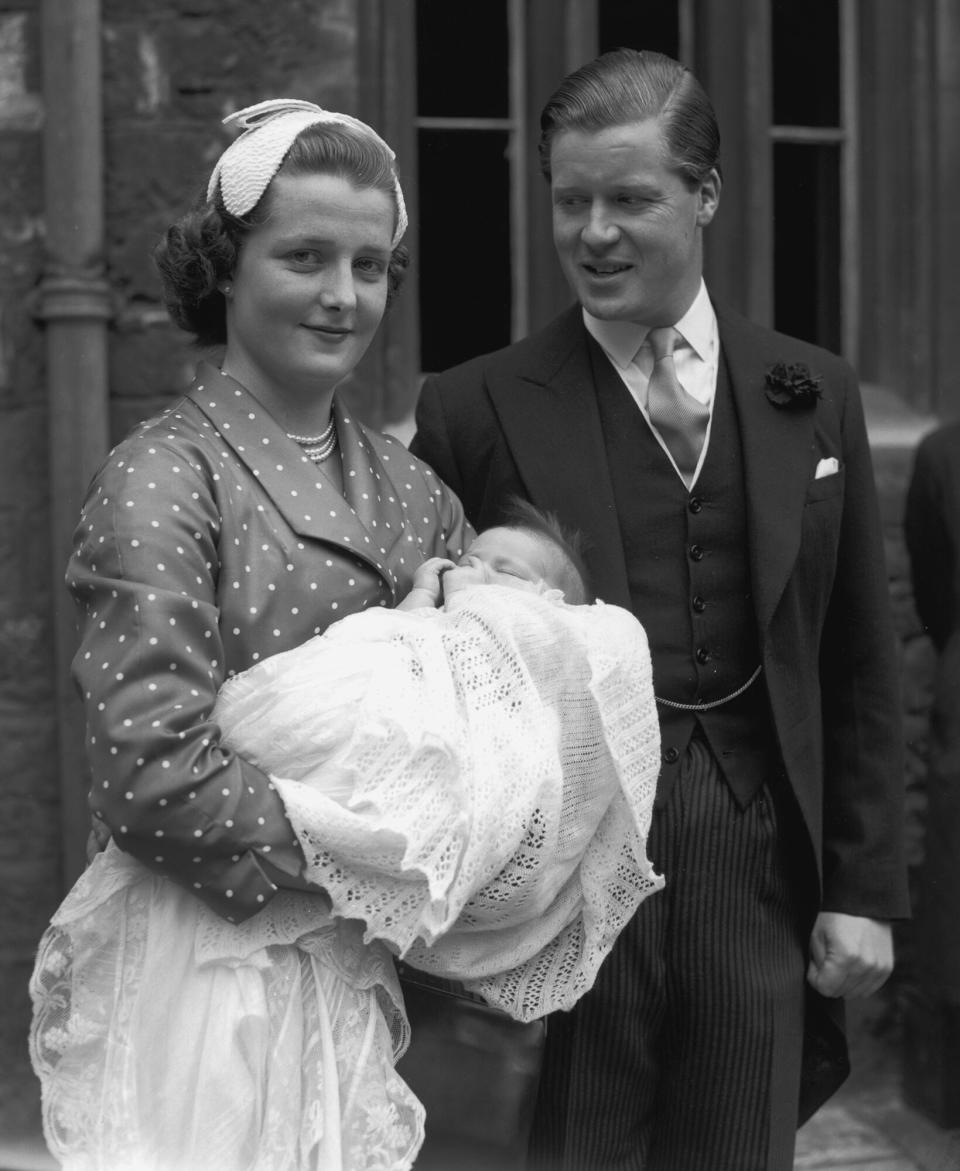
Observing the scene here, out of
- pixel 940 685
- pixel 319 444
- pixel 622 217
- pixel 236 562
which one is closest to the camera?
pixel 236 562

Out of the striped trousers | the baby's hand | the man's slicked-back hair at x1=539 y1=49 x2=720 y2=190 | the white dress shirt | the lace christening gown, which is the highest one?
the man's slicked-back hair at x1=539 y1=49 x2=720 y2=190

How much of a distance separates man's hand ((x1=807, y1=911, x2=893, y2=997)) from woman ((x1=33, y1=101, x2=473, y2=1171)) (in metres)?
0.87

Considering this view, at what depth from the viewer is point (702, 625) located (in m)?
2.53

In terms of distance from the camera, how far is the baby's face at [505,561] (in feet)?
7.31

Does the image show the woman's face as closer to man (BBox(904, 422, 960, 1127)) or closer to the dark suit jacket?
the dark suit jacket

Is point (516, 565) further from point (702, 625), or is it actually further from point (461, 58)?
point (461, 58)

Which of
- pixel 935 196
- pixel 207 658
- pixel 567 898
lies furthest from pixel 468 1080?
pixel 935 196

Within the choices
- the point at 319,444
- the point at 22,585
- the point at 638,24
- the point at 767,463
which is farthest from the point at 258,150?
the point at 638,24

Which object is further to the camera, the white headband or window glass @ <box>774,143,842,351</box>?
window glass @ <box>774,143,842,351</box>

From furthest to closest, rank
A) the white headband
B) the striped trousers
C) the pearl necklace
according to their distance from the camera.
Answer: the striped trousers → the pearl necklace → the white headband

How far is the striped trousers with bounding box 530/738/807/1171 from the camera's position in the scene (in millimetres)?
2471

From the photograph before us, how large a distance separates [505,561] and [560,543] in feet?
0.43

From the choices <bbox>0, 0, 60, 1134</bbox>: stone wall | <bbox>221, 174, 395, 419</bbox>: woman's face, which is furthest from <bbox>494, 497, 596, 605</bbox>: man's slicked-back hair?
<bbox>0, 0, 60, 1134</bbox>: stone wall

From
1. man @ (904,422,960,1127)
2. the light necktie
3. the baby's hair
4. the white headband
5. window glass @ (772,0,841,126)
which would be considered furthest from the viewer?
window glass @ (772,0,841,126)
